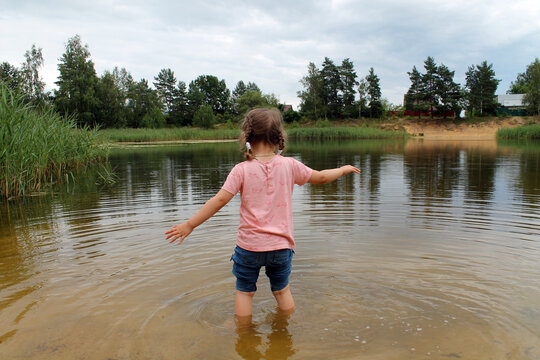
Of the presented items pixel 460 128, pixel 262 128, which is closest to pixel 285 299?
pixel 262 128

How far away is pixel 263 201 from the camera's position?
275 centimetres

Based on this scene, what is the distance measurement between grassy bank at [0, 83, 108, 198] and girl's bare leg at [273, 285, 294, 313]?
7.28 metres

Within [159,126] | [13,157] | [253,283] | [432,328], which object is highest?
[159,126]

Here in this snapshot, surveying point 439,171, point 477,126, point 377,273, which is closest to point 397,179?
point 439,171

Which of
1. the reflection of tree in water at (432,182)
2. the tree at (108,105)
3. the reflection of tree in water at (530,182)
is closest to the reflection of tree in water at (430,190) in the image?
the reflection of tree in water at (432,182)

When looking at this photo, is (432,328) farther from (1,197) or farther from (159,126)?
(159,126)

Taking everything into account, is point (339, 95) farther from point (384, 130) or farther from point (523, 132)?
point (523, 132)

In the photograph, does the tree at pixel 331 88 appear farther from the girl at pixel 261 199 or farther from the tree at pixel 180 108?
the girl at pixel 261 199

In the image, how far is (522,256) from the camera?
14.4ft

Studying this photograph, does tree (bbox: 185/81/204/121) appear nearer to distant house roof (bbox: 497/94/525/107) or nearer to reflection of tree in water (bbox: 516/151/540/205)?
distant house roof (bbox: 497/94/525/107)

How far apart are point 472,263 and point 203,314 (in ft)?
9.49

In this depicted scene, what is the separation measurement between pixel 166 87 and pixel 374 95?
4632 centimetres

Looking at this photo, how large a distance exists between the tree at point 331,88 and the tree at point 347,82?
781mm

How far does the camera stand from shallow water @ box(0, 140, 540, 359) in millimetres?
2646
